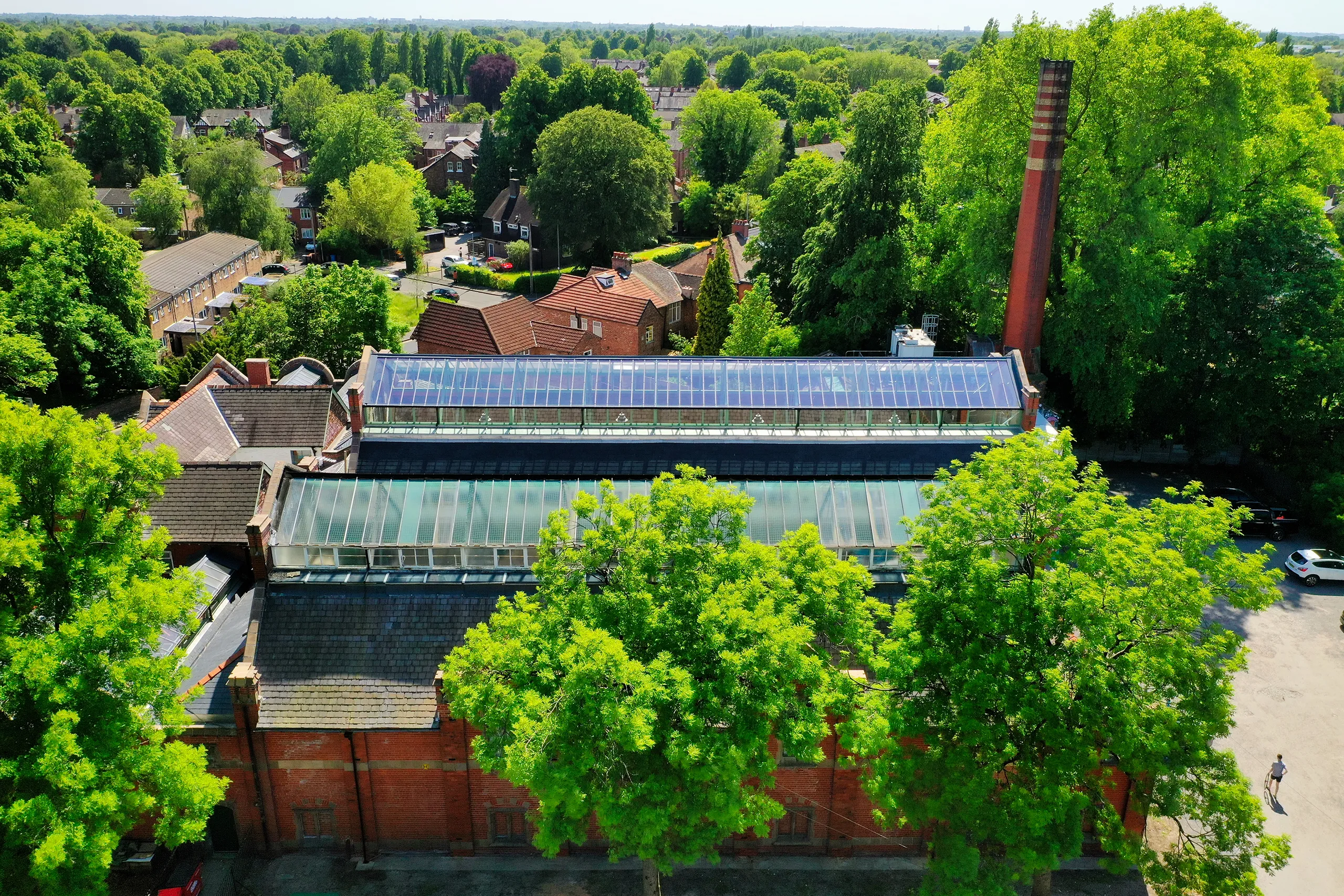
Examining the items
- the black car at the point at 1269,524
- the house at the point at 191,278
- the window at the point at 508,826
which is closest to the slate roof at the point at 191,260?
the house at the point at 191,278

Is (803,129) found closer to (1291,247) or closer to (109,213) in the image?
(109,213)

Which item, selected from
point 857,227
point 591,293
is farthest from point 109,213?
point 857,227

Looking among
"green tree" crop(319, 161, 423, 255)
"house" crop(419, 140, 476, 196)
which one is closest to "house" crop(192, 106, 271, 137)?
"house" crop(419, 140, 476, 196)

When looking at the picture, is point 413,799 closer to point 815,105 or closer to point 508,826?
point 508,826

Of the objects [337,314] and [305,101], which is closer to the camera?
[337,314]

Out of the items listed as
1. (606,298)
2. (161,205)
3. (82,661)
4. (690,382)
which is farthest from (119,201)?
(82,661)

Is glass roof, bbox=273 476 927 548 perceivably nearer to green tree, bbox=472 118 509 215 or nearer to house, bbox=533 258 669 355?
house, bbox=533 258 669 355
